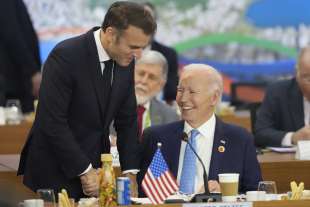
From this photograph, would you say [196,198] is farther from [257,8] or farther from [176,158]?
[257,8]

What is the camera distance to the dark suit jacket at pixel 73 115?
13.9 ft

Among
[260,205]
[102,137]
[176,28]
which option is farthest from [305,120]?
[176,28]

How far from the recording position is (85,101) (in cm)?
430

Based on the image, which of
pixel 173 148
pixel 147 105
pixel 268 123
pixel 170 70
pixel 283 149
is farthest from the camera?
pixel 170 70

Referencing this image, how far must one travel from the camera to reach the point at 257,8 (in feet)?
35.9

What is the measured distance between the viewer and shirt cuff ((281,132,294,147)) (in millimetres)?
5977

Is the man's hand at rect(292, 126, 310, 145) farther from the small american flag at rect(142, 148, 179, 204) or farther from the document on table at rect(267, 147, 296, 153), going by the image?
the small american flag at rect(142, 148, 179, 204)

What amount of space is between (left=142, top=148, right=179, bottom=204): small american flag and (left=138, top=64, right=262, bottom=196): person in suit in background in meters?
0.26

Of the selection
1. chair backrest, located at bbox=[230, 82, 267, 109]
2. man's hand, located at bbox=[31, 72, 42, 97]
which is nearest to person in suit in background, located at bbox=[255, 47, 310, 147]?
man's hand, located at bbox=[31, 72, 42, 97]

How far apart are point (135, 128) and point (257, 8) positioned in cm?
662

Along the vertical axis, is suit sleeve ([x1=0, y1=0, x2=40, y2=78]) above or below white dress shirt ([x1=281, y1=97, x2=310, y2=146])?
above

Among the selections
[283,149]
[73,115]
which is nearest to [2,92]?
[283,149]

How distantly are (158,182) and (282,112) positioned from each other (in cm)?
228

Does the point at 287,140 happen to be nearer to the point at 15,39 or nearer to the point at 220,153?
the point at 220,153
